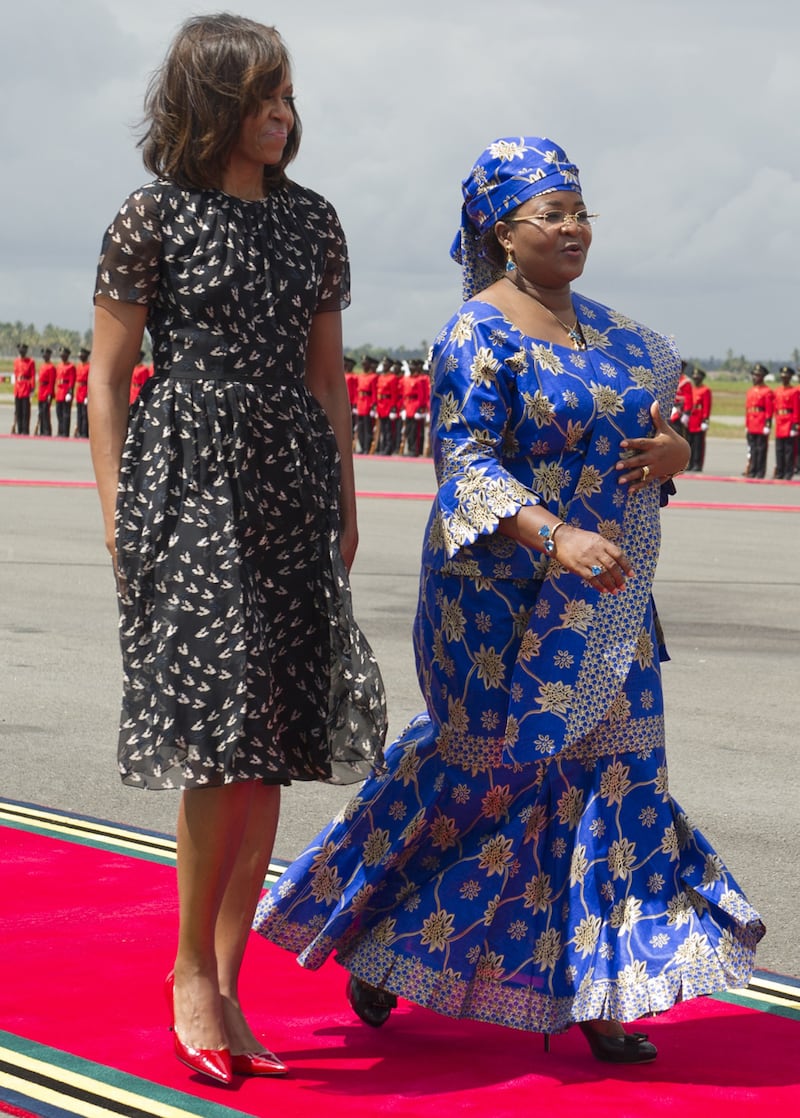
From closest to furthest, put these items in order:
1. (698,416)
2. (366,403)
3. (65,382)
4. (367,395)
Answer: (698,416)
(367,395)
(366,403)
(65,382)

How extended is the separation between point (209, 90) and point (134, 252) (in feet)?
1.18

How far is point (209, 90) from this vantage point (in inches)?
145

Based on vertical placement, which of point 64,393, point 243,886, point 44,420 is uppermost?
point 64,393

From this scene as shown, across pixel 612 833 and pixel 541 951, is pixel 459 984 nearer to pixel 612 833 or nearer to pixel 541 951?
pixel 541 951

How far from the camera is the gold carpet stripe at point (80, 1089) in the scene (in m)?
3.47

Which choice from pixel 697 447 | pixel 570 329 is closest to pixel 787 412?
pixel 697 447

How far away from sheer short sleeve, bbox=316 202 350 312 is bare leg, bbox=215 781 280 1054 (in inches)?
40.0

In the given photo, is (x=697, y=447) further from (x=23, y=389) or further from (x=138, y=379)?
(x=23, y=389)

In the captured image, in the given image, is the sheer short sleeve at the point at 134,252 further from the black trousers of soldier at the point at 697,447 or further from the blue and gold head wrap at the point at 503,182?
the black trousers of soldier at the point at 697,447

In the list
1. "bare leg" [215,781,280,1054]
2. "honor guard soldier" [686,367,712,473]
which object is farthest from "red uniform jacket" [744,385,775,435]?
"bare leg" [215,781,280,1054]

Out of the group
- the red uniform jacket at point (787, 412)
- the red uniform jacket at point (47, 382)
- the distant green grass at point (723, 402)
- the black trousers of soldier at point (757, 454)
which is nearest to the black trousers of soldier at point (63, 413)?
the red uniform jacket at point (47, 382)

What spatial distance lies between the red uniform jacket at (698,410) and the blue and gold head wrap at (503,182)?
2915cm

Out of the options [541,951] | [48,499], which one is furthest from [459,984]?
[48,499]

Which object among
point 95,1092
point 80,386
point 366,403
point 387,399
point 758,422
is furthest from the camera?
point 80,386
